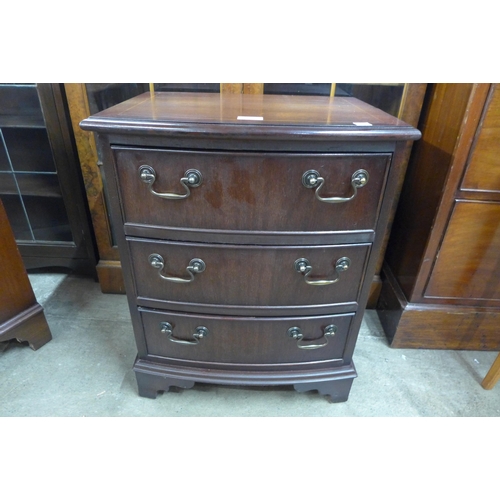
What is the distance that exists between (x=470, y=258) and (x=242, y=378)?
2.63 ft

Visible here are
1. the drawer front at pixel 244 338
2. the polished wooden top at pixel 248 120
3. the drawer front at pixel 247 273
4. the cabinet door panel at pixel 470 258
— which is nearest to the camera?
the polished wooden top at pixel 248 120

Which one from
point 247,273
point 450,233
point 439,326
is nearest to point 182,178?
point 247,273

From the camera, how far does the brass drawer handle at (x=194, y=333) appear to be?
975mm

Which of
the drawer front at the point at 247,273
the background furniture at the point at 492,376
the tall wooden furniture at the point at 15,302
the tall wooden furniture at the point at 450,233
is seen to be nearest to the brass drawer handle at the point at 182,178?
the drawer front at the point at 247,273

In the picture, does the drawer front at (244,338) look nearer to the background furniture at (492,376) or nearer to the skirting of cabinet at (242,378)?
the skirting of cabinet at (242,378)

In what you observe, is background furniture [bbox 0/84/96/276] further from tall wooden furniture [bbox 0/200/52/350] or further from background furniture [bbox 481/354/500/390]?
background furniture [bbox 481/354/500/390]

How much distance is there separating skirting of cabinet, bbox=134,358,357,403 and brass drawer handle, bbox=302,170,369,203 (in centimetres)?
54

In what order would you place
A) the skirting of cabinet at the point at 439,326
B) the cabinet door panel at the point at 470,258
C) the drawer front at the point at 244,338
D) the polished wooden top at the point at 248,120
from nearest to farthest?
1. the polished wooden top at the point at 248,120
2. the drawer front at the point at 244,338
3. the cabinet door panel at the point at 470,258
4. the skirting of cabinet at the point at 439,326

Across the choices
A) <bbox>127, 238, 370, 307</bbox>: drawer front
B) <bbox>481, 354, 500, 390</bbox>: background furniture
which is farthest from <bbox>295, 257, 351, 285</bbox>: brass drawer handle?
<bbox>481, 354, 500, 390</bbox>: background furniture

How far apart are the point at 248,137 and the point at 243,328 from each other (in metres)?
0.50

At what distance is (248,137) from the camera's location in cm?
70

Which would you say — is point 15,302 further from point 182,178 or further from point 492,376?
point 492,376

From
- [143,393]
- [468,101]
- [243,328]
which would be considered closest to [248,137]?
[243,328]

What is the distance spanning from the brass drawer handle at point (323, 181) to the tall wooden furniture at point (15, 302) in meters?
0.92
